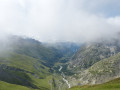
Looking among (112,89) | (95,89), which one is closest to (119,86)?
(112,89)

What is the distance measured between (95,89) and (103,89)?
529 cm

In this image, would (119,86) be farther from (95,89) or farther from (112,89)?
(95,89)

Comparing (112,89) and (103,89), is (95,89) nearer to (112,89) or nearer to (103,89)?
(103,89)

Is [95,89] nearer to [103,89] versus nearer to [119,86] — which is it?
[103,89]

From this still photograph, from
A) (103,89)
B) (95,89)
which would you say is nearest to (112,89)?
(103,89)

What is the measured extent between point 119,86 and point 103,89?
26.9 ft

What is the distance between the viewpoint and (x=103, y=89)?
267 feet

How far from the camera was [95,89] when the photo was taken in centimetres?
8538

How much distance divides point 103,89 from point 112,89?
570 cm

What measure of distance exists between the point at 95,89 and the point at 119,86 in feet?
41.7

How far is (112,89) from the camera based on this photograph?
76812 mm

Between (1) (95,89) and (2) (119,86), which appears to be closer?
(2) (119,86)

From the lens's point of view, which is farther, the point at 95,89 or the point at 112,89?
the point at 95,89
